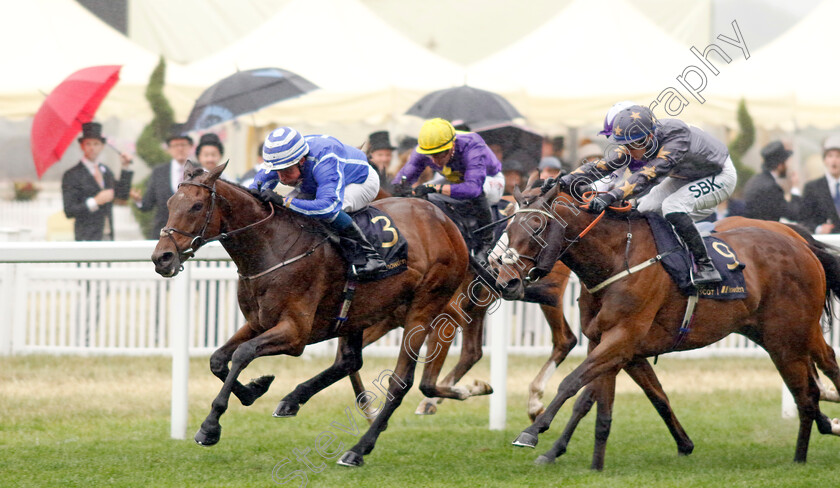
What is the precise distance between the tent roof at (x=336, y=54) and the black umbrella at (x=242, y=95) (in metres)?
3.36

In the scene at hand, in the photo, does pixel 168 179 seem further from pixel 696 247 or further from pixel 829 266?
pixel 829 266

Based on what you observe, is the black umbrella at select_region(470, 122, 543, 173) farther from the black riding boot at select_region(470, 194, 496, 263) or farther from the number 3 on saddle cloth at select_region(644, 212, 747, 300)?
the number 3 on saddle cloth at select_region(644, 212, 747, 300)

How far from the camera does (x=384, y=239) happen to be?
668cm

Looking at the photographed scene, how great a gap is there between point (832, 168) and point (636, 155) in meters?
5.68

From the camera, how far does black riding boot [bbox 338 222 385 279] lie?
21.2 ft

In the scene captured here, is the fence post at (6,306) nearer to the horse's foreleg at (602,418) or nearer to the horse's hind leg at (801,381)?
the horse's foreleg at (602,418)

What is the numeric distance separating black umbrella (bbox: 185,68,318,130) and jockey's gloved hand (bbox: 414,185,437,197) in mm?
4103

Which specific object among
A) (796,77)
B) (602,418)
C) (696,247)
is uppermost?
(796,77)

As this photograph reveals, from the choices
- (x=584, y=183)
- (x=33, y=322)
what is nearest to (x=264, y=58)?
(x=33, y=322)

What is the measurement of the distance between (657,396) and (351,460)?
6.48 ft

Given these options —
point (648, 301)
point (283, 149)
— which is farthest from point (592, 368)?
point (283, 149)

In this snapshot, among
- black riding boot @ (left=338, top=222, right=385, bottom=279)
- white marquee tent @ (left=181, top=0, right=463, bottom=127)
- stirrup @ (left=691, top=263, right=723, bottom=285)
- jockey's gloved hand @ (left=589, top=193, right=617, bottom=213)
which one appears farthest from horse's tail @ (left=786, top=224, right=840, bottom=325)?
white marquee tent @ (left=181, top=0, right=463, bottom=127)

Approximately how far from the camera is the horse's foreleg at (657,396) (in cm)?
702

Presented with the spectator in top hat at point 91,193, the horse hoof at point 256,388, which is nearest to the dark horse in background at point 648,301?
the horse hoof at point 256,388
